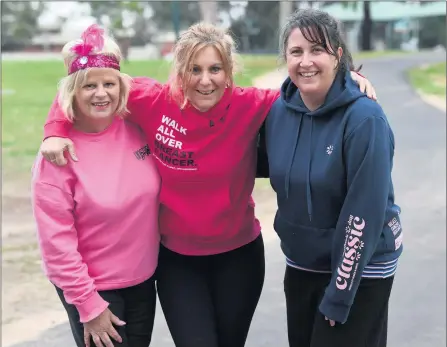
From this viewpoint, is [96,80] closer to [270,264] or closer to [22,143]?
[270,264]

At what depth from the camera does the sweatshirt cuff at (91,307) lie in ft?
8.75

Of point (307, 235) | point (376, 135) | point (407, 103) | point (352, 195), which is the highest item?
point (376, 135)

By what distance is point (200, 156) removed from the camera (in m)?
2.91

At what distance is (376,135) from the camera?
238 centimetres

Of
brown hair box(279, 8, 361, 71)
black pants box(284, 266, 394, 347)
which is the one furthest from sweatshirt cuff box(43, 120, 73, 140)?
black pants box(284, 266, 394, 347)

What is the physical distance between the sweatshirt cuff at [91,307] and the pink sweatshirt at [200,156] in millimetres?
479

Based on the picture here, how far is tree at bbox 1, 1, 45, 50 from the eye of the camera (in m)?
60.3

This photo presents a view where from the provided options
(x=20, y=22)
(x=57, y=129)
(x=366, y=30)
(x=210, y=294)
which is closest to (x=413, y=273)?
(x=210, y=294)

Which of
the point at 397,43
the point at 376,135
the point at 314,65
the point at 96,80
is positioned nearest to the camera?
the point at 376,135

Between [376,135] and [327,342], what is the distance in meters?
0.85

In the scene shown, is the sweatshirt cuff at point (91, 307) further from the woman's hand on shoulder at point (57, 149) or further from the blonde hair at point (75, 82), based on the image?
the blonde hair at point (75, 82)

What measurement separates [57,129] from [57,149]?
0.16m

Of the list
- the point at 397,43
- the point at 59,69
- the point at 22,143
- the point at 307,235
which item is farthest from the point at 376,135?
the point at 397,43

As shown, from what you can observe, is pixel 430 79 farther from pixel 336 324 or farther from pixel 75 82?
pixel 75 82
